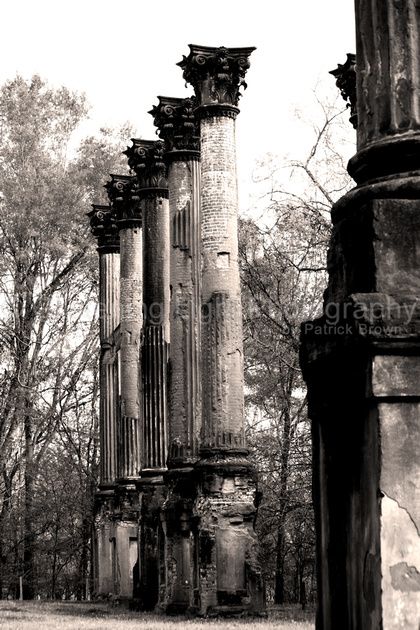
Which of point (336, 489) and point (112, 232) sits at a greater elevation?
point (112, 232)

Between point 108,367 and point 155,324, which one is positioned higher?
point 155,324

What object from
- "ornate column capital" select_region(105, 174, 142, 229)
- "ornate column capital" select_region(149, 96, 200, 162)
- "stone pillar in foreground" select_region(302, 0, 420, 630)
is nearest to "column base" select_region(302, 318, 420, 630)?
"stone pillar in foreground" select_region(302, 0, 420, 630)

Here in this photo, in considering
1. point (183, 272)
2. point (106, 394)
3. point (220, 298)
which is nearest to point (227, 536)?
point (220, 298)

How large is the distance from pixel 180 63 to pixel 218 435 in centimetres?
636

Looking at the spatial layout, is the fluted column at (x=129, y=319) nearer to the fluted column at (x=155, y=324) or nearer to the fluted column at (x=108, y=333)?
the fluted column at (x=108, y=333)

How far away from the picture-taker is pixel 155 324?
23656 mm

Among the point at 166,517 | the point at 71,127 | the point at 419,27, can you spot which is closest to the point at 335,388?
the point at 419,27

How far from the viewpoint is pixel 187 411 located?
69.3ft

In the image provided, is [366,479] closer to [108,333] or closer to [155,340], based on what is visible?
[155,340]

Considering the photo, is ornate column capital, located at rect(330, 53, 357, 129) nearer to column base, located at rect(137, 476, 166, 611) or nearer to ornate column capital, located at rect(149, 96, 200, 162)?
ornate column capital, located at rect(149, 96, 200, 162)

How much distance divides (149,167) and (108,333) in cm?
642

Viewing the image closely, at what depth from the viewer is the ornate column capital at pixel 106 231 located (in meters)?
30.7

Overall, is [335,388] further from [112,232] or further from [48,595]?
[48,595]

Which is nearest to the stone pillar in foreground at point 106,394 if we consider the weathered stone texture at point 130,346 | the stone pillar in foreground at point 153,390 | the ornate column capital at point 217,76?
the weathered stone texture at point 130,346
